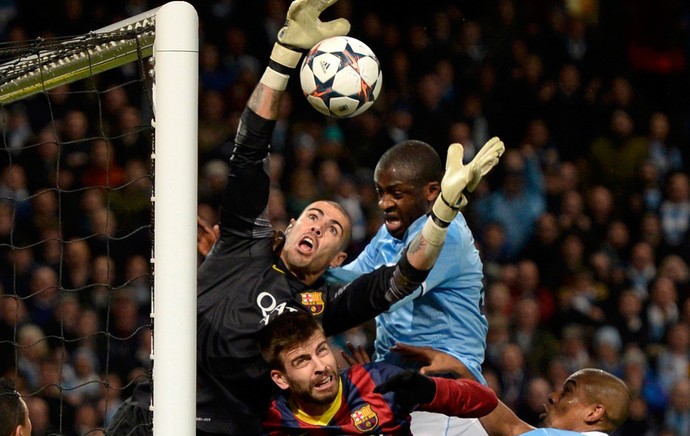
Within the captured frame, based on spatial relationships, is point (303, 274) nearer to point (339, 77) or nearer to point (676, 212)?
point (339, 77)

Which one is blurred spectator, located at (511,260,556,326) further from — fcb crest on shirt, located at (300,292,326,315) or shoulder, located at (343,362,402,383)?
shoulder, located at (343,362,402,383)

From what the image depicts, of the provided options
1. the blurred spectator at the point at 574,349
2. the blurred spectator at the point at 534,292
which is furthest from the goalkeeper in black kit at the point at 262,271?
the blurred spectator at the point at 534,292

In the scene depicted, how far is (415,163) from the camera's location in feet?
16.2

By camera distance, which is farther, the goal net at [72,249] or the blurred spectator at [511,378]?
the blurred spectator at [511,378]

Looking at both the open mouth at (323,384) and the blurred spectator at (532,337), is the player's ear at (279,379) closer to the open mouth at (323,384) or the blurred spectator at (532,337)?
the open mouth at (323,384)

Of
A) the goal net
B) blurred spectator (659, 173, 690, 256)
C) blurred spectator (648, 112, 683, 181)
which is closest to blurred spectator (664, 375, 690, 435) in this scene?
blurred spectator (659, 173, 690, 256)

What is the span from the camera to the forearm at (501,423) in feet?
16.8

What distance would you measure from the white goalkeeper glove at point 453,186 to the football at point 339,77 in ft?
1.51

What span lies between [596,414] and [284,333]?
4.09 feet

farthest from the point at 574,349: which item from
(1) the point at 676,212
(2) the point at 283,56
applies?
(2) the point at 283,56

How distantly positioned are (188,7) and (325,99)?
39.3 inches

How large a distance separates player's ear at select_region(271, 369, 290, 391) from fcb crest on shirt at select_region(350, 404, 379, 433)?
239 mm

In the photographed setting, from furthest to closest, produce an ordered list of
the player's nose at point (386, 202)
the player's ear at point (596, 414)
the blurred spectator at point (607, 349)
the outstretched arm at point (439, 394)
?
the blurred spectator at point (607, 349), the player's nose at point (386, 202), the player's ear at point (596, 414), the outstretched arm at point (439, 394)

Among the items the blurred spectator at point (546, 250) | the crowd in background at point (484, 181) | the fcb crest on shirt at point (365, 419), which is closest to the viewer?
the fcb crest on shirt at point (365, 419)
